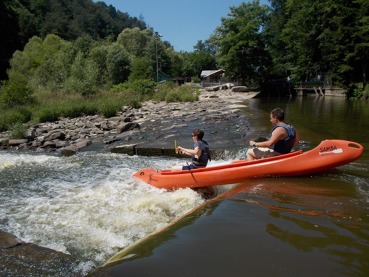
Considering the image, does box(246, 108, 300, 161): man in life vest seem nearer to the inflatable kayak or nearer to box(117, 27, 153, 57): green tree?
the inflatable kayak

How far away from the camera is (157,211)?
5.75 m

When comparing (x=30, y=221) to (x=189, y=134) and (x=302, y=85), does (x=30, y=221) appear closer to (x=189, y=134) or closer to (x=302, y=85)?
(x=189, y=134)

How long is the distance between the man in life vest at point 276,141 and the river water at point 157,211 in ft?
2.08

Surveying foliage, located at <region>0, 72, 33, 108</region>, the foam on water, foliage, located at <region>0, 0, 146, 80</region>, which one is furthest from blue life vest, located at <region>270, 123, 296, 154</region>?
foliage, located at <region>0, 0, 146, 80</region>

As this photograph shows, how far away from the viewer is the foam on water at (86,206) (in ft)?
15.7

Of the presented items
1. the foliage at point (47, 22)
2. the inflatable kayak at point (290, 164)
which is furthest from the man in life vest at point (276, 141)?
the foliage at point (47, 22)

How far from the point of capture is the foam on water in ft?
15.7

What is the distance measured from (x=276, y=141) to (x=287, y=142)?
304mm

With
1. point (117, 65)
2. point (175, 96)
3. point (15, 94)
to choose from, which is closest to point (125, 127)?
point (15, 94)

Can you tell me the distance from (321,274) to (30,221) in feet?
14.8

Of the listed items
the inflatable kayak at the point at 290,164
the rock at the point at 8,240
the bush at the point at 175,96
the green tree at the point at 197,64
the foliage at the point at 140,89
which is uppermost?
the green tree at the point at 197,64

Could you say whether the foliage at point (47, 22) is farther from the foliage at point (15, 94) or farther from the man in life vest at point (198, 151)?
the man in life vest at point (198, 151)

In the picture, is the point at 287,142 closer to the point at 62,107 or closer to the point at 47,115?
the point at 47,115

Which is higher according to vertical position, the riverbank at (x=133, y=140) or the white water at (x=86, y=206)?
the riverbank at (x=133, y=140)
